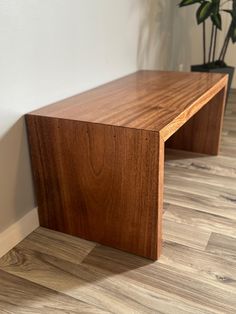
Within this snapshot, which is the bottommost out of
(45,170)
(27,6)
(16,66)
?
(45,170)

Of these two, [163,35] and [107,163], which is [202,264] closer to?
[107,163]

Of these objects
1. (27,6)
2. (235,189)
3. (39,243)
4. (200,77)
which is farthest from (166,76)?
(39,243)

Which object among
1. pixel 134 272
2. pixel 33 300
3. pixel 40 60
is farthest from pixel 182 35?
pixel 33 300

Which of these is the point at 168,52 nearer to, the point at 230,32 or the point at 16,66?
the point at 230,32

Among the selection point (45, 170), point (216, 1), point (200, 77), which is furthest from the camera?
point (216, 1)

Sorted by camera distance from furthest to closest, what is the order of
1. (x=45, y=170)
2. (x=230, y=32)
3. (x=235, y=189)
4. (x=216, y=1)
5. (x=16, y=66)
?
1. (x=230, y=32)
2. (x=216, y=1)
3. (x=235, y=189)
4. (x=45, y=170)
5. (x=16, y=66)

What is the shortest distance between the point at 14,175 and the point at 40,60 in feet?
1.51

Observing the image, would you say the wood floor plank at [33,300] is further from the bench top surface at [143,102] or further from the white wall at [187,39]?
the white wall at [187,39]

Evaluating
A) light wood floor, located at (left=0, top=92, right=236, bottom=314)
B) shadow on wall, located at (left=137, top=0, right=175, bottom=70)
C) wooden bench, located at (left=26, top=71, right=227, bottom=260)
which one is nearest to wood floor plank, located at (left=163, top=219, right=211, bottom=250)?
light wood floor, located at (left=0, top=92, right=236, bottom=314)

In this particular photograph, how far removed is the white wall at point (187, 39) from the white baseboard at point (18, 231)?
2.08 m

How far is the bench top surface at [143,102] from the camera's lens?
1119mm

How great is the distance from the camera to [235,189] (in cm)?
164

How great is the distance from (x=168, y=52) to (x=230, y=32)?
509 mm

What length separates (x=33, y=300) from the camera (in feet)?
3.34
